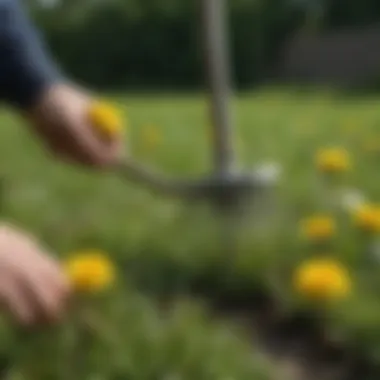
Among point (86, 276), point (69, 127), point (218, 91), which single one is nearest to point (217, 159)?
point (218, 91)

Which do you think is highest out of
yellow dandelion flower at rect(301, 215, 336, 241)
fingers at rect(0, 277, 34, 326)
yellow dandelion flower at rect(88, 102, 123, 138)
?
yellow dandelion flower at rect(301, 215, 336, 241)

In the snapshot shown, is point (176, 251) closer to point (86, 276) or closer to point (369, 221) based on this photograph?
A: point (369, 221)

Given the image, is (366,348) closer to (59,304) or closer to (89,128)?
(89,128)

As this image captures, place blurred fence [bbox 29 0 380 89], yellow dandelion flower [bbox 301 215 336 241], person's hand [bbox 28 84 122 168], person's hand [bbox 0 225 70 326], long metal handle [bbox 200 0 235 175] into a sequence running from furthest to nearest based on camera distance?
blurred fence [bbox 29 0 380 89] → long metal handle [bbox 200 0 235 175] → yellow dandelion flower [bbox 301 215 336 241] → person's hand [bbox 28 84 122 168] → person's hand [bbox 0 225 70 326]

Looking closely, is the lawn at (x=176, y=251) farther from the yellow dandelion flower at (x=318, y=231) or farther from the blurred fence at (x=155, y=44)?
the blurred fence at (x=155, y=44)

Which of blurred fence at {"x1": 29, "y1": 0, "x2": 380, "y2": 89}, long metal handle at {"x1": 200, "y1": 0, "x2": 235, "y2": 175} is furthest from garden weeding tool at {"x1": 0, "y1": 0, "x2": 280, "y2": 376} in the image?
blurred fence at {"x1": 29, "y1": 0, "x2": 380, "y2": 89}

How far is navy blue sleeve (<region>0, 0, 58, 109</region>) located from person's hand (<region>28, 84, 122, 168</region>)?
0.7 inches

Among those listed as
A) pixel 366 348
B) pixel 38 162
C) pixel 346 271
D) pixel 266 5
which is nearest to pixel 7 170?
pixel 38 162

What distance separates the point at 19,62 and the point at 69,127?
0.33 feet

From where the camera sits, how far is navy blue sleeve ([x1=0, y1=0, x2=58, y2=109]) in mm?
1479

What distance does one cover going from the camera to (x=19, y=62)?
4.95ft

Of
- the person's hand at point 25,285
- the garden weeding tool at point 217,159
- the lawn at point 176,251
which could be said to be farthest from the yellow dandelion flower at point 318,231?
the person's hand at point 25,285

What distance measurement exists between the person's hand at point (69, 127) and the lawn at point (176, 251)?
189mm

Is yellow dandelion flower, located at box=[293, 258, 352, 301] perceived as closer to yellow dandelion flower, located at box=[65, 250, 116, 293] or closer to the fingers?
yellow dandelion flower, located at box=[65, 250, 116, 293]
